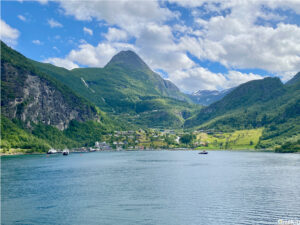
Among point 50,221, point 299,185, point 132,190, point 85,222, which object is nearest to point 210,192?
point 132,190

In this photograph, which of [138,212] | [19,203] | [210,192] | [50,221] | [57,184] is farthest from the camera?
[57,184]

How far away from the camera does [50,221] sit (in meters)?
67.6

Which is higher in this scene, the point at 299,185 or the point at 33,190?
the point at 299,185

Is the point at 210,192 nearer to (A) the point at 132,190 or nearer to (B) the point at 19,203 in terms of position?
(A) the point at 132,190

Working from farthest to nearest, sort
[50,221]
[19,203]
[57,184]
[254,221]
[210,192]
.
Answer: [57,184], [210,192], [19,203], [50,221], [254,221]

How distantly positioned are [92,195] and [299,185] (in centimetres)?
7063

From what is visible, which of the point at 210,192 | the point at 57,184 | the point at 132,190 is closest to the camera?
the point at 210,192

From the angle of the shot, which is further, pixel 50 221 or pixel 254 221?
pixel 50 221

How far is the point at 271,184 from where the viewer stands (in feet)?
352

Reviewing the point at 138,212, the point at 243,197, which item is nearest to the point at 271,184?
the point at 243,197

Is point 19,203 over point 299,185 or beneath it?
beneath

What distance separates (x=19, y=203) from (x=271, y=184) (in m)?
84.1

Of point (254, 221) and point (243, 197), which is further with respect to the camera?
point (243, 197)

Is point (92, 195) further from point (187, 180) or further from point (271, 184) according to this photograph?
point (271, 184)
